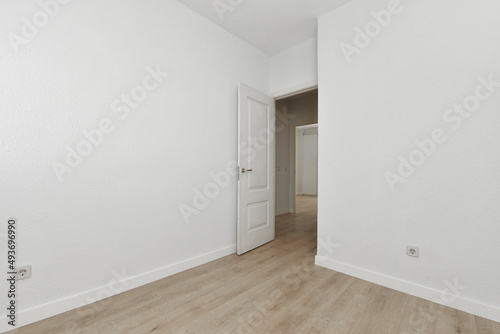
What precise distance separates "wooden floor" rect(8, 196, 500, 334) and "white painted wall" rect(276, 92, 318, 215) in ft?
9.69

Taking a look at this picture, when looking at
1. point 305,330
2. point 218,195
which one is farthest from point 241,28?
point 305,330

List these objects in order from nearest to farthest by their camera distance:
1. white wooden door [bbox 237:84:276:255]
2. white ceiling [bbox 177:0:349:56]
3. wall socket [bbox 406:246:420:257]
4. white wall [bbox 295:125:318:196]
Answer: wall socket [bbox 406:246:420:257], white ceiling [bbox 177:0:349:56], white wooden door [bbox 237:84:276:255], white wall [bbox 295:125:318:196]

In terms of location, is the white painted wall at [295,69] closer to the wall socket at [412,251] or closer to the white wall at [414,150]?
the white wall at [414,150]

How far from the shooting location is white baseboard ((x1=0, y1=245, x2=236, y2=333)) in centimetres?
152

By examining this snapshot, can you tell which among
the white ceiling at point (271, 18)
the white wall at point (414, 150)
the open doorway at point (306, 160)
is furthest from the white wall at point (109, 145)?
the open doorway at point (306, 160)

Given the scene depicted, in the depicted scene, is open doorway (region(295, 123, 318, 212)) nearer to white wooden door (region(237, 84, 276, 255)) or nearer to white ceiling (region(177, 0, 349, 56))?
white wooden door (region(237, 84, 276, 255))

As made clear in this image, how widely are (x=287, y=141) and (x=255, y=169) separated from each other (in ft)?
8.88

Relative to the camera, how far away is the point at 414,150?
6.38 ft

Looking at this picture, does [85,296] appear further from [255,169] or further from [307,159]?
[307,159]

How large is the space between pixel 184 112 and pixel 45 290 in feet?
5.99

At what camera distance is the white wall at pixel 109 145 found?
1549 mm

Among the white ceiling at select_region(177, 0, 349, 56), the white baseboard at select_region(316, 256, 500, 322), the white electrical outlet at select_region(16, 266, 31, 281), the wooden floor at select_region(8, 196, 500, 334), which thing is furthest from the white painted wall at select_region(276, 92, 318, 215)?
the white electrical outlet at select_region(16, 266, 31, 281)

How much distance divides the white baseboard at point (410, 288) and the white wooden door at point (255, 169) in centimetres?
91

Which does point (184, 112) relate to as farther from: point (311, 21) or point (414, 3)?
point (414, 3)
